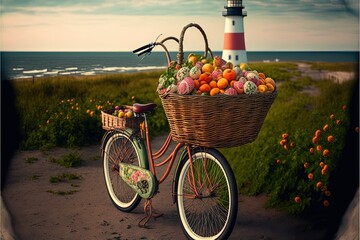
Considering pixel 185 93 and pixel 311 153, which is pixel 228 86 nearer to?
pixel 185 93

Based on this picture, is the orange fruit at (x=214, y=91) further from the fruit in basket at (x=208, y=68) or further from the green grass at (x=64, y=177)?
the green grass at (x=64, y=177)

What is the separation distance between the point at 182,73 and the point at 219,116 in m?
0.49

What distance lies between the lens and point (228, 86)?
3.66 meters

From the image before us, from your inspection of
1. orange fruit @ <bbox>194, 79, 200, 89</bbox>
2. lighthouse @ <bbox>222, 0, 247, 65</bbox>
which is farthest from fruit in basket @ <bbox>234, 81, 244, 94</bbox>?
lighthouse @ <bbox>222, 0, 247, 65</bbox>

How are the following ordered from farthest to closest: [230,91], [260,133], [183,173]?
[260,133]
[183,173]
[230,91]

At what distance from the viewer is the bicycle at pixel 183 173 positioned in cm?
379

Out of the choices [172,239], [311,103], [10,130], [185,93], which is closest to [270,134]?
[172,239]

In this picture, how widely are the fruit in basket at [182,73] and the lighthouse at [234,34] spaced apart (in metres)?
17.5

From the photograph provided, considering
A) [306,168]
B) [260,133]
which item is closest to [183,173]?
[306,168]

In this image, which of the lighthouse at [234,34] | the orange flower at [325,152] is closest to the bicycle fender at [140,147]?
the orange flower at [325,152]

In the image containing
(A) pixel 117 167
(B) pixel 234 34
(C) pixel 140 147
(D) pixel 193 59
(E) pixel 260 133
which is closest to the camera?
(D) pixel 193 59

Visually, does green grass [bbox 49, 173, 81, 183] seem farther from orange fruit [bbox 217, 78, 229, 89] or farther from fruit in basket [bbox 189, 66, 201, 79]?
orange fruit [bbox 217, 78, 229, 89]

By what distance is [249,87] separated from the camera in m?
3.55

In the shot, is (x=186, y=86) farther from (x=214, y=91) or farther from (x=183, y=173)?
(x=183, y=173)
